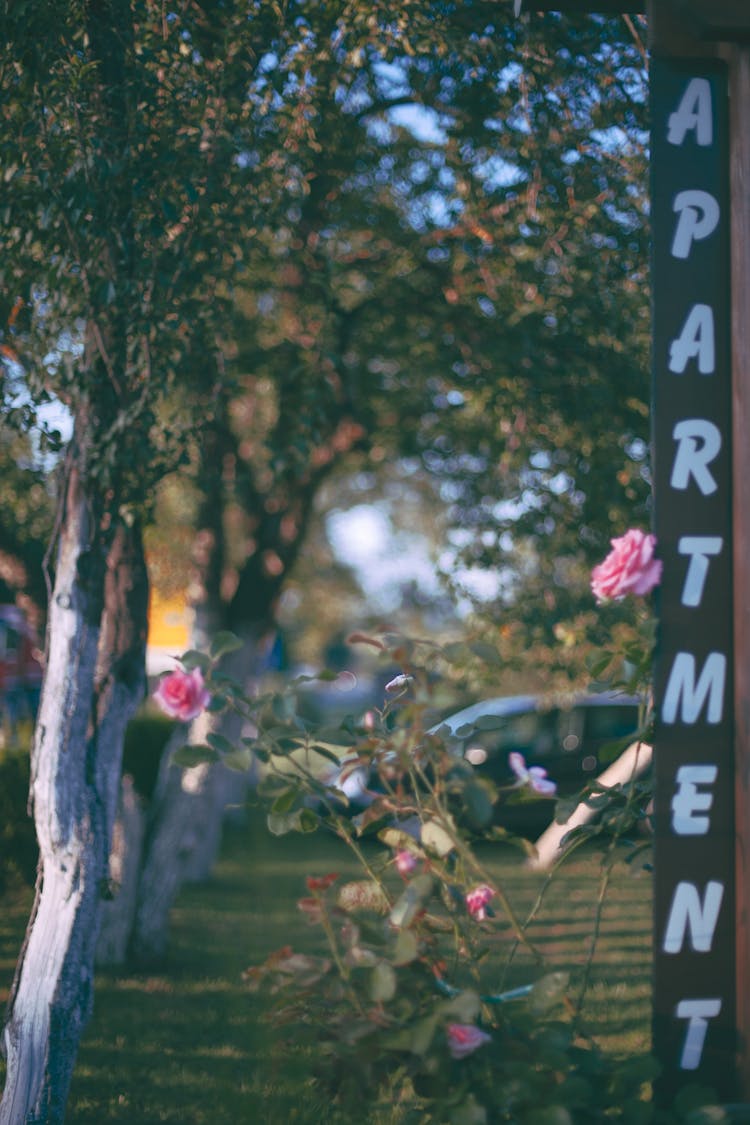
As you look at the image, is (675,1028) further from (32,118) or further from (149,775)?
(149,775)

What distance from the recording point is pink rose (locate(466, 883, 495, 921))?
3.17m

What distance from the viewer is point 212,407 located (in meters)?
5.00

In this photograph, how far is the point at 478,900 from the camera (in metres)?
3.21

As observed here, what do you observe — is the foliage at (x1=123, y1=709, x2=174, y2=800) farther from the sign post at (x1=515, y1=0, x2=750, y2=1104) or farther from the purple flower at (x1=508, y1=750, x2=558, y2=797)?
the sign post at (x1=515, y1=0, x2=750, y2=1104)

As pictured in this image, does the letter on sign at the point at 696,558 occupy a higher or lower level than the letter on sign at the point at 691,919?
higher

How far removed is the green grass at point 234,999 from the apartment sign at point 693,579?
46.5 inches

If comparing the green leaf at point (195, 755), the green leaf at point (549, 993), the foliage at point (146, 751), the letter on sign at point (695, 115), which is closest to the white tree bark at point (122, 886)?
the green leaf at point (195, 755)

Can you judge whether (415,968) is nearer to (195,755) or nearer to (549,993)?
(549,993)

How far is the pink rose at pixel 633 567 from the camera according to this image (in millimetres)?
2912

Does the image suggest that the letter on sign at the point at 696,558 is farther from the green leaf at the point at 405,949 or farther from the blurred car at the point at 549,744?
the blurred car at the point at 549,744

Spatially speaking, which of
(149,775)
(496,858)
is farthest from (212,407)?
(149,775)

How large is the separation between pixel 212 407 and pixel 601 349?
2818mm

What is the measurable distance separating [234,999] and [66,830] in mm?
2915

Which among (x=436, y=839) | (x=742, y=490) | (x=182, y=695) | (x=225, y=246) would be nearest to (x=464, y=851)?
(x=436, y=839)
